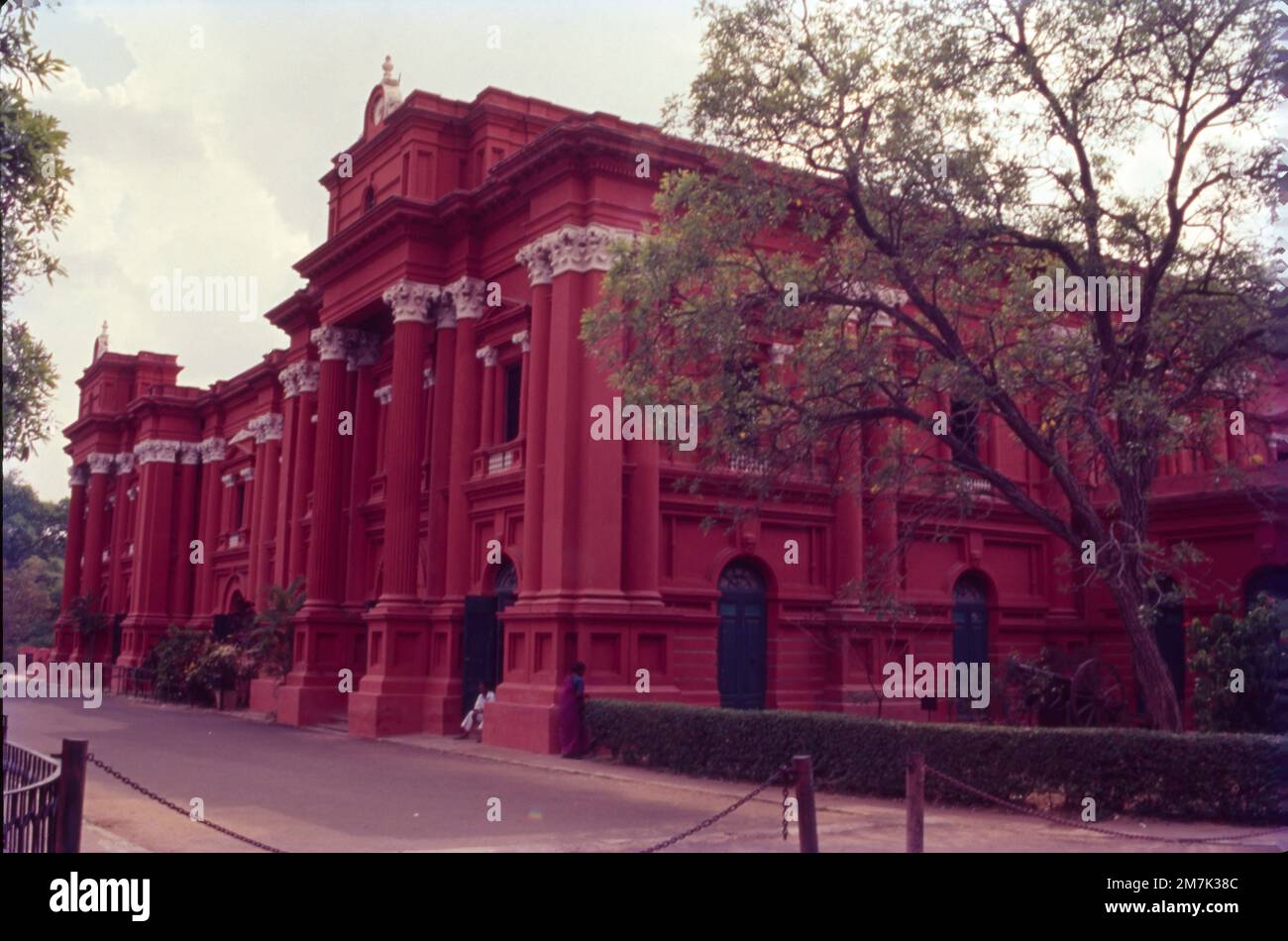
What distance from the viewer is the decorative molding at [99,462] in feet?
162

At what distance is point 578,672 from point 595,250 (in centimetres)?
738

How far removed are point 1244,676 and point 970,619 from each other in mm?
10380

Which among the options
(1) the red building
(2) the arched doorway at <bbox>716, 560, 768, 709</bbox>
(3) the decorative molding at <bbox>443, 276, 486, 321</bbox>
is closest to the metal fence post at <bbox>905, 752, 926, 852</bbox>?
(1) the red building

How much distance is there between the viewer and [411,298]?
995 inches

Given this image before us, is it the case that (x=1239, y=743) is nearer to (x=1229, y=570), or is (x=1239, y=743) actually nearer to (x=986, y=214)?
(x=986, y=214)

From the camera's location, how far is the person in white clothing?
2225 cm

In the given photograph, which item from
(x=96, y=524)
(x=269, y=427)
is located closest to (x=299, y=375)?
(x=269, y=427)

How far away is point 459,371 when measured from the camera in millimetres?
24438

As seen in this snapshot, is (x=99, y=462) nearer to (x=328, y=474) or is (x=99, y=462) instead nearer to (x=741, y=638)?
(x=328, y=474)

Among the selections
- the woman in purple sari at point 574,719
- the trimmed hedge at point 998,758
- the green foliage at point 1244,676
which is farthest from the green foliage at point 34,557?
the green foliage at point 1244,676

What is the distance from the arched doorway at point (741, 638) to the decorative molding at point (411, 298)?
8.56 meters

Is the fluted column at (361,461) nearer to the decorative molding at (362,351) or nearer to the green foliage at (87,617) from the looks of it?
the decorative molding at (362,351)

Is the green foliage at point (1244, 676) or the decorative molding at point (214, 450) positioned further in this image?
the decorative molding at point (214, 450)
